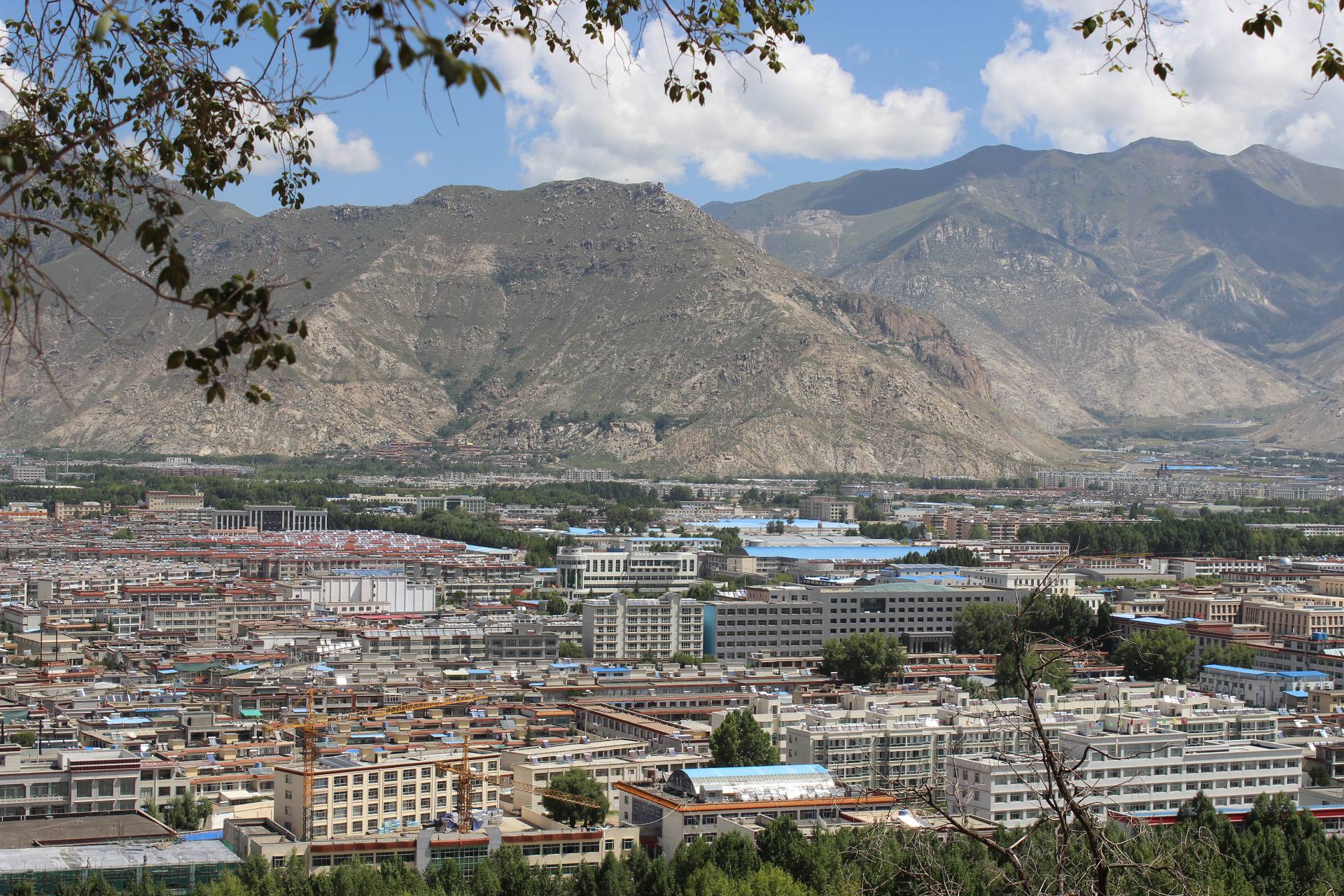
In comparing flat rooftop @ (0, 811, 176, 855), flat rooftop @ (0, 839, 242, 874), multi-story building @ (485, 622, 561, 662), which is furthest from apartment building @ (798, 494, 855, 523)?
flat rooftop @ (0, 839, 242, 874)

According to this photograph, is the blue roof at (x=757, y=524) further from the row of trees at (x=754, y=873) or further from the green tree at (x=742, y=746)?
the row of trees at (x=754, y=873)

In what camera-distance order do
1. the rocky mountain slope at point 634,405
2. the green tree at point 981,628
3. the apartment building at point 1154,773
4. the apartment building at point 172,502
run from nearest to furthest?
the apartment building at point 1154,773 → the green tree at point 981,628 → the apartment building at point 172,502 → the rocky mountain slope at point 634,405

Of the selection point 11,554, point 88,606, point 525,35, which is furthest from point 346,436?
point 525,35

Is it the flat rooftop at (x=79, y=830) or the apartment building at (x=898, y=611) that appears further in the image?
the apartment building at (x=898, y=611)

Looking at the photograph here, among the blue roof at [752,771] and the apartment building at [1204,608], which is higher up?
the apartment building at [1204,608]

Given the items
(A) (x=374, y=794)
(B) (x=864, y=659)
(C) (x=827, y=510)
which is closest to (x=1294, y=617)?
(B) (x=864, y=659)

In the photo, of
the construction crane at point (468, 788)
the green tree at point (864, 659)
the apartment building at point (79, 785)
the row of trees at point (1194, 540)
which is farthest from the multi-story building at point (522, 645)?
the row of trees at point (1194, 540)
